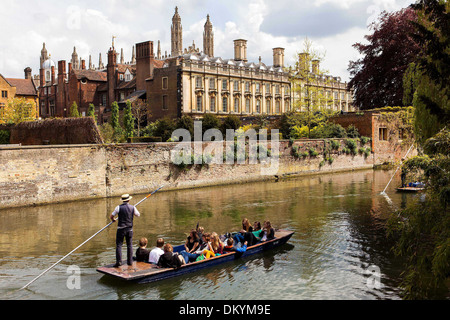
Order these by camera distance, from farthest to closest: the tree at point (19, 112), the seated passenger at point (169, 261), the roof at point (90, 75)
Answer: the roof at point (90, 75) → the tree at point (19, 112) → the seated passenger at point (169, 261)

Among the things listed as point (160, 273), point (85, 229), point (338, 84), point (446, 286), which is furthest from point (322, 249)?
point (338, 84)

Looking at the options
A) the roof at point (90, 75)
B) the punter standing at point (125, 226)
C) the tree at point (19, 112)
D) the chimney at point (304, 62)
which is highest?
the roof at point (90, 75)

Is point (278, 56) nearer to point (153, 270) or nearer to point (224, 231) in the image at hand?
point (224, 231)

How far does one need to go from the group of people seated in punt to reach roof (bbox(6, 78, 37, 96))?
5419 cm

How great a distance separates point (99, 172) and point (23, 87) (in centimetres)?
4444

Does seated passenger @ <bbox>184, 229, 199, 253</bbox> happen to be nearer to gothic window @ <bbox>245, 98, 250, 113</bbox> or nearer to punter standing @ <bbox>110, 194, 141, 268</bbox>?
punter standing @ <bbox>110, 194, 141, 268</bbox>

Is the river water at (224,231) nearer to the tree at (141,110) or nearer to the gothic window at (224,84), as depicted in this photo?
the tree at (141,110)

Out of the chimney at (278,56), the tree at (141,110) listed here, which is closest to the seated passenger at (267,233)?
the tree at (141,110)

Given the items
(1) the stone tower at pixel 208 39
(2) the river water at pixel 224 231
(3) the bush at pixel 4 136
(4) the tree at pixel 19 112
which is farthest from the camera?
(1) the stone tower at pixel 208 39

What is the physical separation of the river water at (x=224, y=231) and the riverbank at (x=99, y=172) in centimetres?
86

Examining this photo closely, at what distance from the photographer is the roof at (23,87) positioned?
194ft

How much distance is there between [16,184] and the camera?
63.6 ft
